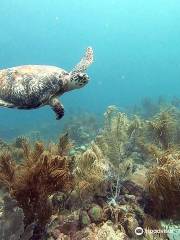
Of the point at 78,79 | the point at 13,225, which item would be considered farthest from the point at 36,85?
the point at 13,225

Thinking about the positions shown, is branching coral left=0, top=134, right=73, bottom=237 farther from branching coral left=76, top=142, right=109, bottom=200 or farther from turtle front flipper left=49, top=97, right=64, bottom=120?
turtle front flipper left=49, top=97, right=64, bottom=120

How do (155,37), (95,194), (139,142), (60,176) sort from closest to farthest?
1. (60,176)
2. (95,194)
3. (139,142)
4. (155,37)

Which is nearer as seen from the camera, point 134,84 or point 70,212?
point 70,212

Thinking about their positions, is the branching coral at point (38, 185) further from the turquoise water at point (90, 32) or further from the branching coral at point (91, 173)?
the turquoise water at point (90, 32)

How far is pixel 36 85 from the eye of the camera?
6594 mm

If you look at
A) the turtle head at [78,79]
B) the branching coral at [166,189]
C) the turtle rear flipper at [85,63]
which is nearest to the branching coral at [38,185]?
the branching coral at [166,189]

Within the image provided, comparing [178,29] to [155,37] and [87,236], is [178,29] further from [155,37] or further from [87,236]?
[87,236]

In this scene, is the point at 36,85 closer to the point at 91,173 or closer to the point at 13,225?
the point at 91,173

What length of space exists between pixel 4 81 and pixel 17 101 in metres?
0.60

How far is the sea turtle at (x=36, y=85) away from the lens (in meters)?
6.53

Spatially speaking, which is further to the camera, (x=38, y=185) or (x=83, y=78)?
(x=83, y=78)

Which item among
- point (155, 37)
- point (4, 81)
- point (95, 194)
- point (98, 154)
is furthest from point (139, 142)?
point (155, 37)

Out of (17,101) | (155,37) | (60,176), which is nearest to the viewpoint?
(60,176)

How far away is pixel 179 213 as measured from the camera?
571cm
